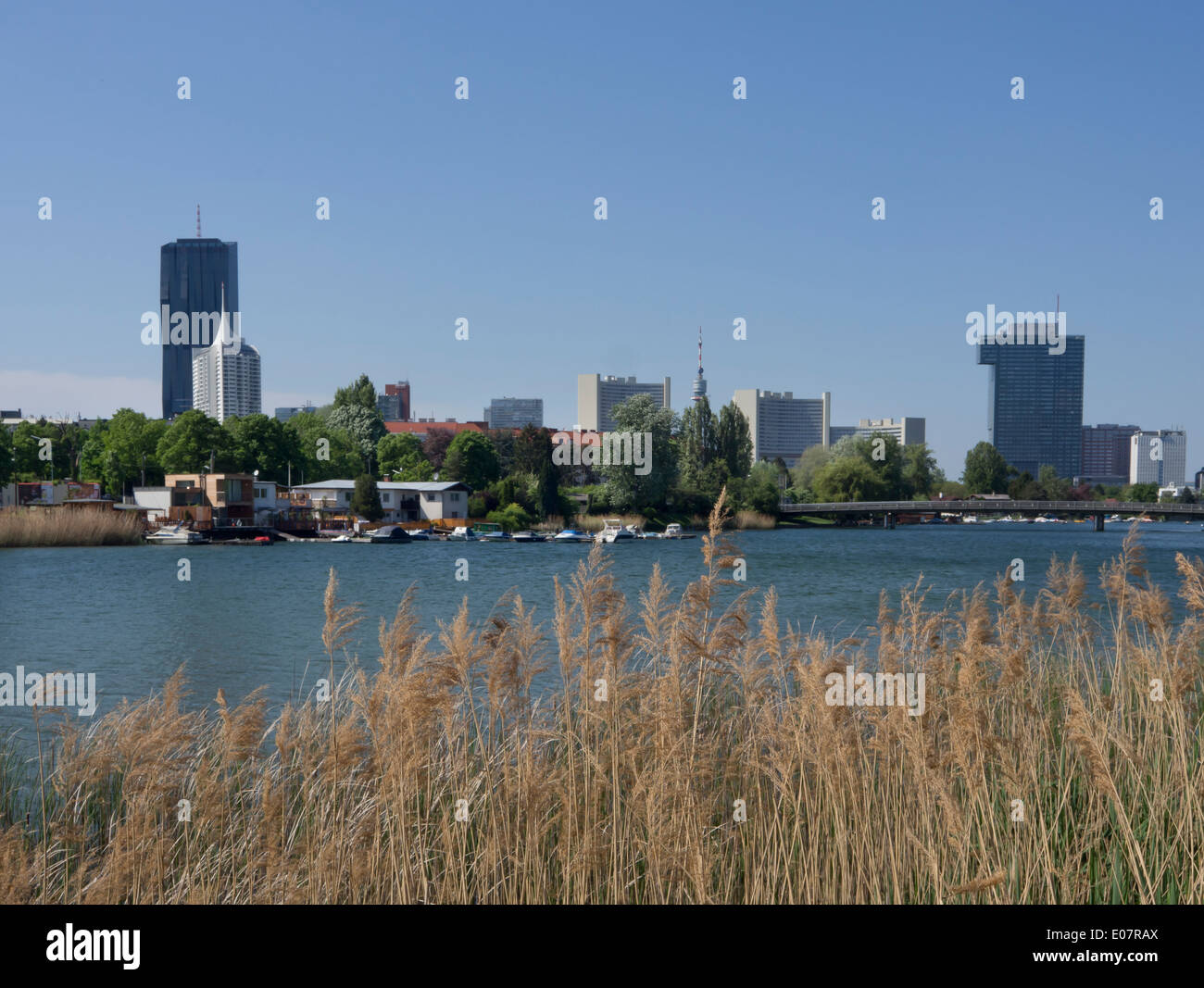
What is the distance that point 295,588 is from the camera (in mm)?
44500

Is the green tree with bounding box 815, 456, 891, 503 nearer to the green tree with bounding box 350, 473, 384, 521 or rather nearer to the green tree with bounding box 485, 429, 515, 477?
the green tree with bounding box 485, 429, 515, 477

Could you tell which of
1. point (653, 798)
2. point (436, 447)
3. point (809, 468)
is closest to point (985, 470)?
point (809, 468)

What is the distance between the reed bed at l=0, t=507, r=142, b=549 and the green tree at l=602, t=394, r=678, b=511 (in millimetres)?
38775

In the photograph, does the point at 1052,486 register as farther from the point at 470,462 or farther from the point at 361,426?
the point at 361,426

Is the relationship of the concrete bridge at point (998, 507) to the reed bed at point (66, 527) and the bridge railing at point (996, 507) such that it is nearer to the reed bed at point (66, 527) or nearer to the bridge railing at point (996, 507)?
the bridge railing at point (996, 507)

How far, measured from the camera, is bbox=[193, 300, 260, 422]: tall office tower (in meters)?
187

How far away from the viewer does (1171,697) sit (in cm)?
613

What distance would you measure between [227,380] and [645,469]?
138m

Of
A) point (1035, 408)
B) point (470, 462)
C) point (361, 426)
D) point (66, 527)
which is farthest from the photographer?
point (1035, 408)

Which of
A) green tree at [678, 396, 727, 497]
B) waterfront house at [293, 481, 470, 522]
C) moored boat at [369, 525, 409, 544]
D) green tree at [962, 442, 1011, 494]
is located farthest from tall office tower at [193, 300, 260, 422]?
green tree at [962, 442, 1011, 494]

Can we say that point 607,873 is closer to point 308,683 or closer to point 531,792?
point 531,792

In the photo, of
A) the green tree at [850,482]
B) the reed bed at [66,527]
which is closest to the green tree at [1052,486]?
the green tree at [850,482]
